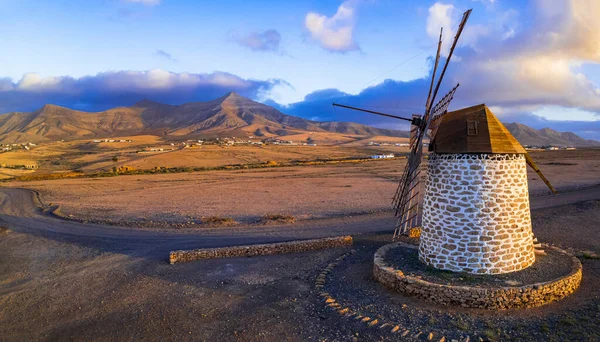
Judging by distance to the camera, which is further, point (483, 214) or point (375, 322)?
point (483, 214)

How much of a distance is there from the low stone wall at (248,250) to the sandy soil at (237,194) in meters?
7.89

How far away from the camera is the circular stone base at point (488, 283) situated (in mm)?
11047

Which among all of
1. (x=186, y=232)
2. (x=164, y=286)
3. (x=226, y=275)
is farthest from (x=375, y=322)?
(x=186, y=232)

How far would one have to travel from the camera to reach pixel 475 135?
12359 mm

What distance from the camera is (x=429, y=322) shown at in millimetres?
10484

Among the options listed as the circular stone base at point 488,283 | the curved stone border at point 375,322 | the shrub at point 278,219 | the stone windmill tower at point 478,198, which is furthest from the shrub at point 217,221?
the stone windmill tower at point 478,198

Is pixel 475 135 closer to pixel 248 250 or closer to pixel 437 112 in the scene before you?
pixel 437 112

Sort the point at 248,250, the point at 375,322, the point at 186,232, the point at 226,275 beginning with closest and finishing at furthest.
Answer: the point at 375,322, the point at 226,275, the point at 248,250, the point at 186,232

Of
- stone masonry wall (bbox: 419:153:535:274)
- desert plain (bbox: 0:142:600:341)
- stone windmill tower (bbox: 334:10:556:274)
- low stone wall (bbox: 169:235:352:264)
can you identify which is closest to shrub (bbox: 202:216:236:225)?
desert plain (bbox: 0:142:600:341)

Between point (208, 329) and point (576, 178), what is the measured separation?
46.7 m

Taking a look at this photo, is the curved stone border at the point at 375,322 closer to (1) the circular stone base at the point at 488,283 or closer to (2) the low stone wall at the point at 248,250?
(1) the circular stone base at the point at 488,283

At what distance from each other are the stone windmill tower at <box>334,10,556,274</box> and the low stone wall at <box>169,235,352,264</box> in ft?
20.6

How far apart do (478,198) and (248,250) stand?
10088 millimetres

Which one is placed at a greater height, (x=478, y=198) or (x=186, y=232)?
(x=478, y=198)
